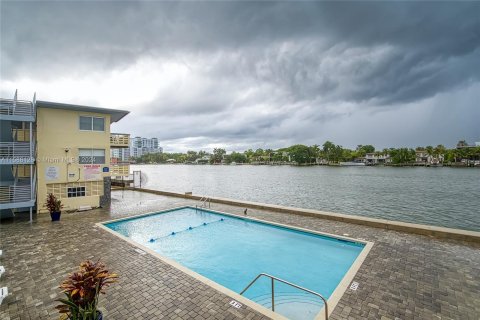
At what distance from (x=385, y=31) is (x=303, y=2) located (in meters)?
11.8

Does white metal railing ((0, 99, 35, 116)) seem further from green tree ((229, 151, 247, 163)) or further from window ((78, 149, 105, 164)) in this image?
green tree ((229, 151, 247, 163))

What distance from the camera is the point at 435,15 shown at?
15.1 meters

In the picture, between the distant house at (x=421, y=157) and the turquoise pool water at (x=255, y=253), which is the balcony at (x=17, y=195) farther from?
the distant house at (x=421, y=157)

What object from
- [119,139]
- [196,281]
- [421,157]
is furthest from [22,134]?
[421,157]

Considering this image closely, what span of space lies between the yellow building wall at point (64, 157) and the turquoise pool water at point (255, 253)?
16.0 feet

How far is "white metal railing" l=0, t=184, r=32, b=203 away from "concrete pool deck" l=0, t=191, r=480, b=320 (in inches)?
107

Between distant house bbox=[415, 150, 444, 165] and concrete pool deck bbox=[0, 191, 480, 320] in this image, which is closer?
concrete pool deck bbox=[0, 191, 480, 320]

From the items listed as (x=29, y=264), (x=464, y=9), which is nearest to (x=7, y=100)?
(x=29, y=264)

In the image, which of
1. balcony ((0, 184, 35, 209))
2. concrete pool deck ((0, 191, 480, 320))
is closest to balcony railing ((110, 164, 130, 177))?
balcony ((0, 184, 35, 209))

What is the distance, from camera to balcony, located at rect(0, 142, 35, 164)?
11.8m

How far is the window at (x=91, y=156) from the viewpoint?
15011 millimetres

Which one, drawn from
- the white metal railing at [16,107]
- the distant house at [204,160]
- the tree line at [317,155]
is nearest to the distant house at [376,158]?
the tree line at [317,155]

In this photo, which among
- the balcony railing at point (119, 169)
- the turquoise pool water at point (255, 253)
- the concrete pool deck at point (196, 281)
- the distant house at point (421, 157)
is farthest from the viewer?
the distant house at point (421, 157)

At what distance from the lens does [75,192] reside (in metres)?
14.8
